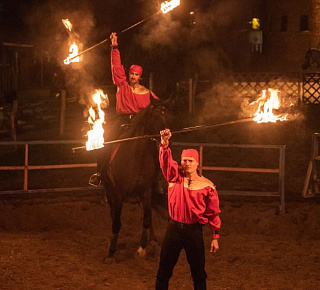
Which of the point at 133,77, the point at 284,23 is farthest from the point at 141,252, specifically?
the point at 284,23

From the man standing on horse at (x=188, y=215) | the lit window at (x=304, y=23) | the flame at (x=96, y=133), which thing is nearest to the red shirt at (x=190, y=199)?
the man standing on horse at (x=188, y=215)

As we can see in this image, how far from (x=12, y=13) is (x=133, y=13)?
828 centimetres

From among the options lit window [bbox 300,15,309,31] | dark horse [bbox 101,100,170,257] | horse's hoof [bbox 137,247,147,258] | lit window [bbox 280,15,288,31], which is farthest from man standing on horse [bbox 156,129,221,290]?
lit window [bbox 280,15,288,31]

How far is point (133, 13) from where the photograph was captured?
24469mm

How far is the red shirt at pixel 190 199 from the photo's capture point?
19.1ft

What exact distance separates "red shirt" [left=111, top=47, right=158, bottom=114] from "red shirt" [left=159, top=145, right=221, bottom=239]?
2.97 meters

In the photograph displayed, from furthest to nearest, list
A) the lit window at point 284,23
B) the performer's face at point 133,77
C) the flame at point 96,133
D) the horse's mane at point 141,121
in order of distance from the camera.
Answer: the lit window at point 284,23
the performer's face at point 133,77
the horse's mane at point 141,121
the flame at point 96,133

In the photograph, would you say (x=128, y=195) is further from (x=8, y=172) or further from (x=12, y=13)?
(x=12, y=13)

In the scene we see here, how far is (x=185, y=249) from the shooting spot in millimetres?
5887

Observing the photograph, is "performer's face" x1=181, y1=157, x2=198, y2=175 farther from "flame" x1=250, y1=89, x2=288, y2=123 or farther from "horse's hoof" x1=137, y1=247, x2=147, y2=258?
"horse's hoof" x1=137, y1=247, x2=147, y2=258

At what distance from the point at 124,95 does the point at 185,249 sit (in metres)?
3.61

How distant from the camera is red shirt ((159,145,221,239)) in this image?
582 cm

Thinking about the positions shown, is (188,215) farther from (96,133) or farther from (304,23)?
(304,23)

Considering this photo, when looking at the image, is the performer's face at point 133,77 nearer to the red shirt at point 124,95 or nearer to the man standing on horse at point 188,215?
the red shirt at point 124,95
